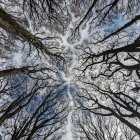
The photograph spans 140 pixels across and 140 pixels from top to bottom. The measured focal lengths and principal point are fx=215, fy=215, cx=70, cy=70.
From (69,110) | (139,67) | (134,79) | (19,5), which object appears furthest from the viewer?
(69,110)

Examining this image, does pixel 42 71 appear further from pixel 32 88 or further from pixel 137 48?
pixel 137 48

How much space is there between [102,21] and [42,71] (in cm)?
541

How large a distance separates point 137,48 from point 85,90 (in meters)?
6.91

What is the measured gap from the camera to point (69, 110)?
1702cm

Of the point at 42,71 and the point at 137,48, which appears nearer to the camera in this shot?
the point at 137,48

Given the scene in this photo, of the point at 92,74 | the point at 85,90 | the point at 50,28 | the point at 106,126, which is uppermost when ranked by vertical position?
the point at 50,28

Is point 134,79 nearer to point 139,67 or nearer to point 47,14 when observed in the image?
point 139,67

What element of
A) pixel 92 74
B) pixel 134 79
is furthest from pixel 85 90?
pixel 134 79

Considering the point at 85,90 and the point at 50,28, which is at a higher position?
the point at 50,28

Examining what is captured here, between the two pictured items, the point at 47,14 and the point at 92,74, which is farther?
the point at 92,74

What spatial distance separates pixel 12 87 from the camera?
13.8 m

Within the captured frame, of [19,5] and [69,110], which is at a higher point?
[19,5]

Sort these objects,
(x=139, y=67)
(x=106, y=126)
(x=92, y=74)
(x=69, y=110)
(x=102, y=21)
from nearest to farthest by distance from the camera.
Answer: (x=139, y=67) < (x=102, y=21) < (x=106, y=126) < (x=92, y=74) < (x=69, y=110)

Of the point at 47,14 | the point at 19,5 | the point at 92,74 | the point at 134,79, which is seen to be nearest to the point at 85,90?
the point at 92,74
